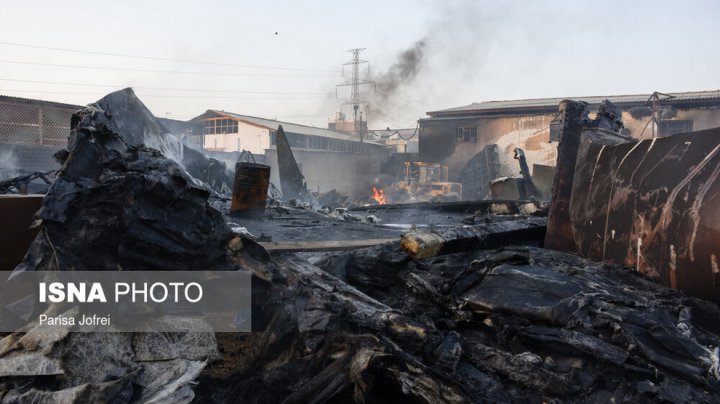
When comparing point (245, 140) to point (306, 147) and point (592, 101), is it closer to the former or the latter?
point (306, 147)

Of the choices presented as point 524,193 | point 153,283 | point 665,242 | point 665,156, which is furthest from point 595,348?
point 524,193

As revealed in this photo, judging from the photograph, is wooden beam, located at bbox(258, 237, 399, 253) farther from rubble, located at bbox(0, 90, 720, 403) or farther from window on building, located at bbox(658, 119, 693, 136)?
window on building, located at bbox(658, 119, 693, 136)

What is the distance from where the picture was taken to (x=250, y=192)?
7.39m

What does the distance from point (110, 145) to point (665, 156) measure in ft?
16.3

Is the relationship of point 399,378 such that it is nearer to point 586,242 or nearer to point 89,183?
point 89,183

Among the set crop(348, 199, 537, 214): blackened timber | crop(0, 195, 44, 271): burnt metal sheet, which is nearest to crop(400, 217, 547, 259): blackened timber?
crop(0, 195, 44, 271): burnt metal sheet

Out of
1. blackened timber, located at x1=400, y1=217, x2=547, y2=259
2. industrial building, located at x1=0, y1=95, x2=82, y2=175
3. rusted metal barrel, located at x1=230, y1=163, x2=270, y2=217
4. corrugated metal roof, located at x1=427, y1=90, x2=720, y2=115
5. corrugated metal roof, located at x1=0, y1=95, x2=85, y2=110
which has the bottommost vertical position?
blackened timber, located at x1=400, y1=217, x2=547, y2=259

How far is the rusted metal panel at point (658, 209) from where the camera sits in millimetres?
2871

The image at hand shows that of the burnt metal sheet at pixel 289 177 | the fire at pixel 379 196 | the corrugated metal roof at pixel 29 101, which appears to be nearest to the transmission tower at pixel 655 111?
the fire at pixel 379 196

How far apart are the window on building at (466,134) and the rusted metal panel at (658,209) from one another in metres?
19.6

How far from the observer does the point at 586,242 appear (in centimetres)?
428
